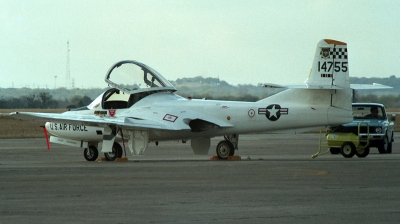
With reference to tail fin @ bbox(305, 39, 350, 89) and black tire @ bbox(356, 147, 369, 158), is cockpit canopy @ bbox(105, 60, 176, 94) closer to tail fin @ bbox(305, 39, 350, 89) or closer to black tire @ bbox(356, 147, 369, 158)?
tail fin @ bbox(305, 39, 350, 89)

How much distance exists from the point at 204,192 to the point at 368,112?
45.0 ft

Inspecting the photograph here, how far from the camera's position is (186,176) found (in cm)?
1706

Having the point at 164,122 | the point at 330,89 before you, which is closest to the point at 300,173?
the point at 330,89

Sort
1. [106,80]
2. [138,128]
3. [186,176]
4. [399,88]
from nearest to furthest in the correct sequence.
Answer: [186,176], [138,128], [106,80], [399,88]

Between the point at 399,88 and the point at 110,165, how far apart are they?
53.7 meters

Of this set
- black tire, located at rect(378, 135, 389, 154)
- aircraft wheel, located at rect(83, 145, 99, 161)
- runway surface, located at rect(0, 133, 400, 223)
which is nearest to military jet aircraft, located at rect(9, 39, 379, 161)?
aircraft wheel, located at rect(83, 145, 99, 161)

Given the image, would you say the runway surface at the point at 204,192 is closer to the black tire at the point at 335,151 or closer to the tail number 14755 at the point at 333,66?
the tail number 14755 at the point at 333,66

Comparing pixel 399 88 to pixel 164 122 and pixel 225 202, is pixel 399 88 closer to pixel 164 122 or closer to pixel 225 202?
pixel 164 122

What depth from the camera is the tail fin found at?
21875 millimetres

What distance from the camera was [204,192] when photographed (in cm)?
1398

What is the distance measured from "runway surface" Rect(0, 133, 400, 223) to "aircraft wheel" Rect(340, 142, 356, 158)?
8.80 ft

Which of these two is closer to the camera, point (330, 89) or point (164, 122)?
point (330, 89)

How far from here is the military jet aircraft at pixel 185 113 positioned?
21969 millimetres

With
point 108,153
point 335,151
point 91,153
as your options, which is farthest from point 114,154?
point 335,151
